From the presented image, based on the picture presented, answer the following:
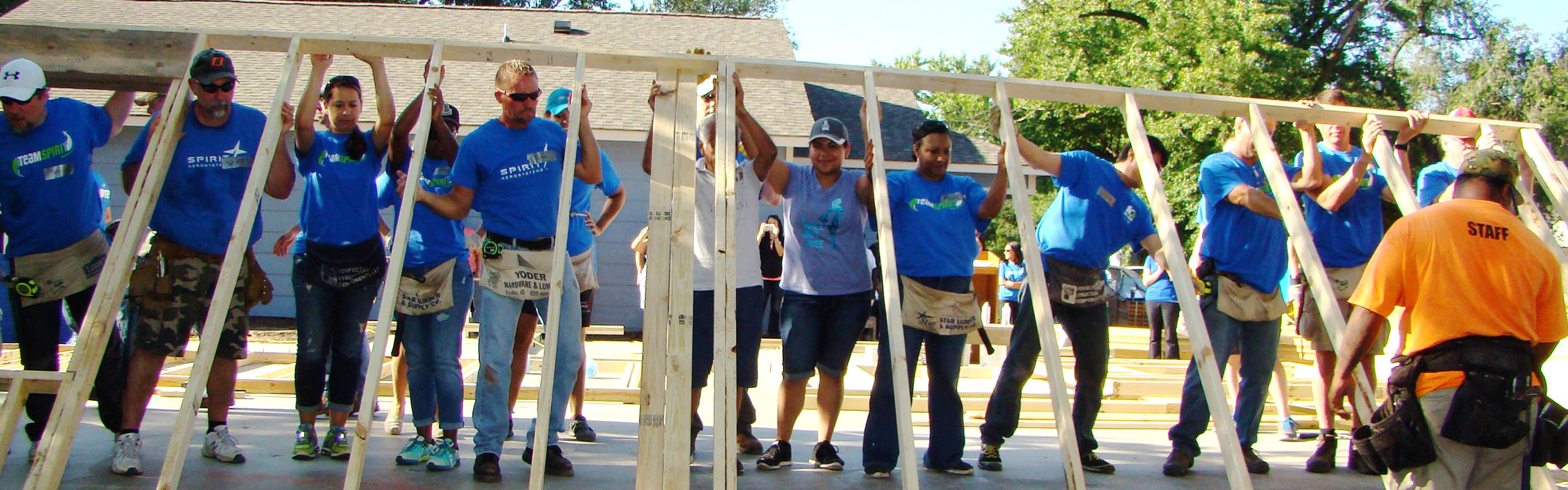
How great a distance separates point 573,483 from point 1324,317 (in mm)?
2750

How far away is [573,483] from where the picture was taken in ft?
12.0

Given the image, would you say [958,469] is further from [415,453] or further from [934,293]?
[415,453]

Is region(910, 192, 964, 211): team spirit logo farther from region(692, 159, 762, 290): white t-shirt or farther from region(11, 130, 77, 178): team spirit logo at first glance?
region(11, 130, 77, 178): team spirit logo

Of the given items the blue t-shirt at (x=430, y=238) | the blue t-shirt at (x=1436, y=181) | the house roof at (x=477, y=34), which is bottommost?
the blue t-shirt at (x=430, y=238)

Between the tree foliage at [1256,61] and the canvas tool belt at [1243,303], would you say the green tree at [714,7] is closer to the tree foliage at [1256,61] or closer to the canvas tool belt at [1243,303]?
the tree foliage at [1256,61]

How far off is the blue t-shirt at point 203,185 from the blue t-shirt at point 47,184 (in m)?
0.21

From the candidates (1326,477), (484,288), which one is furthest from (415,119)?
(1326,477)

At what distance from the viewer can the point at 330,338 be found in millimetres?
4004

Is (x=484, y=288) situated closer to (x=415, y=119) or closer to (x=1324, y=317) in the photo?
(x=415, y=119)

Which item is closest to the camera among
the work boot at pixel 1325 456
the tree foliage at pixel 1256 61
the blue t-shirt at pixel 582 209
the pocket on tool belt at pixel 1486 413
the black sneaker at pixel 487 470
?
the pocket on tool belt at pixel 1486 413

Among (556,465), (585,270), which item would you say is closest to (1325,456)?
(556,465)

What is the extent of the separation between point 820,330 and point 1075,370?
1098 millimetres

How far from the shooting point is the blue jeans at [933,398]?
393 centimetres

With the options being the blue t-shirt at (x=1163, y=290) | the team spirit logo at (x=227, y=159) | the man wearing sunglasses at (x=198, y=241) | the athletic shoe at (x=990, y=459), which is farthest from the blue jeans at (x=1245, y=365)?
the team spirit logo at (x=227, y=159)
